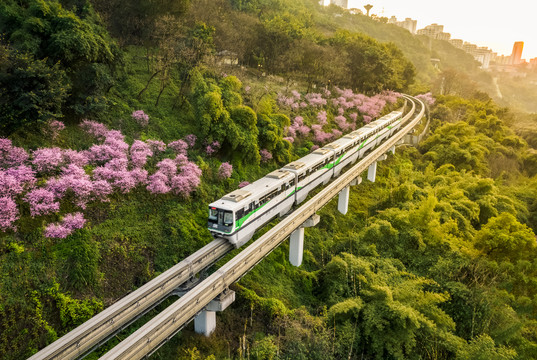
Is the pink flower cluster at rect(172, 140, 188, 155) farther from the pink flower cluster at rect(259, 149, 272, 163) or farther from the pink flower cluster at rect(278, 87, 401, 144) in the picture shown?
the pink flower cluster at rect(278, 87, 401, 144)

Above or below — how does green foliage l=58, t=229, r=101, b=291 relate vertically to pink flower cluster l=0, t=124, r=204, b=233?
below

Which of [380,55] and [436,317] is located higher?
[380,55]

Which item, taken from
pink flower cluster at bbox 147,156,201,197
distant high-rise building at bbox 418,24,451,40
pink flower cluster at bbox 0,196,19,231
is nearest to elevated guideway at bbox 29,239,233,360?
pink flower cluster at bbox 147,156,201,197

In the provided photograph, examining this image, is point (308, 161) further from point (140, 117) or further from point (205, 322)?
point (205, 322)

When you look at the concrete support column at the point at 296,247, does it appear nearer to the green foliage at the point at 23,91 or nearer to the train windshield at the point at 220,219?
the train windshield at the point at 220,219

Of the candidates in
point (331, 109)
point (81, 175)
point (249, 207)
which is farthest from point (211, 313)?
point (331, 109)

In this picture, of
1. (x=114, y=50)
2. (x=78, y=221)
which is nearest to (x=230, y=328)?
(x=78, y=221)

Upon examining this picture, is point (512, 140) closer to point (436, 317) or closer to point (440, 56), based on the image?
point (436, 317)
